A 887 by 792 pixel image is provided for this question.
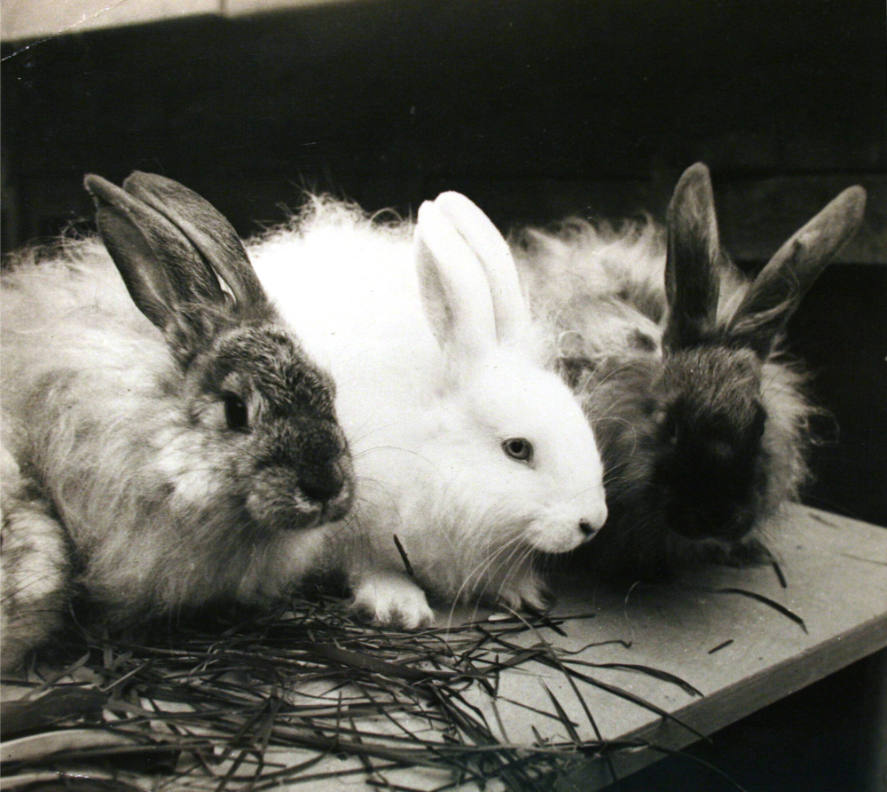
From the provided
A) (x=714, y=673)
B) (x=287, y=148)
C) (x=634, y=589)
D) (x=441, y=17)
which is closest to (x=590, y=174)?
(x=441, y=17)

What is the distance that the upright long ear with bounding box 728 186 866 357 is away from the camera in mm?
1225

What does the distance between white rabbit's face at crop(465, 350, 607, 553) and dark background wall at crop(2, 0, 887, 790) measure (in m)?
0.27

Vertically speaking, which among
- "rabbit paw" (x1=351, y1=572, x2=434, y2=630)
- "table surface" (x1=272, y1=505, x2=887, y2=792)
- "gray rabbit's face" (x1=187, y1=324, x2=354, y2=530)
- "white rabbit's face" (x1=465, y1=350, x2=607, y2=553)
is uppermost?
"gray rabbit's face" (x1=187, y1=324, x2=354, y2=530)

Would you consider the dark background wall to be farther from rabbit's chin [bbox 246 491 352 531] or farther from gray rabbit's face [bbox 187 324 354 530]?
rabbit's chin [bbox 246 491 352 531]

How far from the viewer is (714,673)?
1.10 m

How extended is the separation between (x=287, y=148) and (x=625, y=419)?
1.81 ft

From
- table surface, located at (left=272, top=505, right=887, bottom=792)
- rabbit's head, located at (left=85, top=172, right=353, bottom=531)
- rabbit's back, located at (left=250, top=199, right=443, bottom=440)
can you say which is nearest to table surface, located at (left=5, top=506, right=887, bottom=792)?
table surface, located at (left=272, top=505, right=887, bottom=792)

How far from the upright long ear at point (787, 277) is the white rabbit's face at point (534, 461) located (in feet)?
1.11

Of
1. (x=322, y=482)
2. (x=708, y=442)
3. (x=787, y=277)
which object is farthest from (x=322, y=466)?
(x=787, y=277)

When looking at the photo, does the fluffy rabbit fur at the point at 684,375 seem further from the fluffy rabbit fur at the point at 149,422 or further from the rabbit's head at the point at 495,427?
the fluffy rabbit fur at the point at 149,422

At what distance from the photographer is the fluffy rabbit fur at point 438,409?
3.40 ft

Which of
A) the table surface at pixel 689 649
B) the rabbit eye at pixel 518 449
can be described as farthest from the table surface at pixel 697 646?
the rabbit eye at pixel 518 449

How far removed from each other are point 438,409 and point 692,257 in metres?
0.40

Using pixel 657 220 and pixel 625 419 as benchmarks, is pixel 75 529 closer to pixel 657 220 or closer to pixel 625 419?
pixel 625 419
